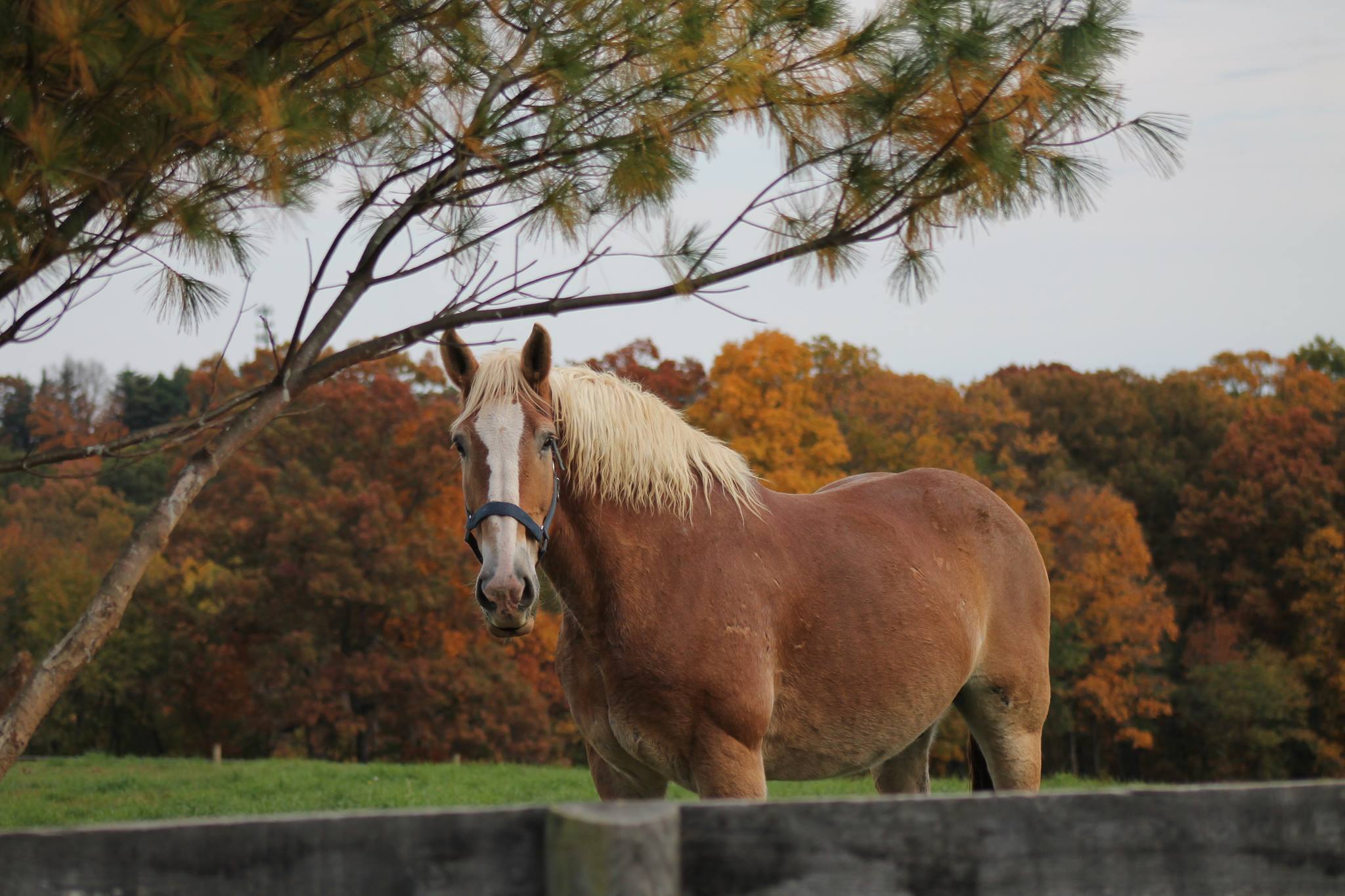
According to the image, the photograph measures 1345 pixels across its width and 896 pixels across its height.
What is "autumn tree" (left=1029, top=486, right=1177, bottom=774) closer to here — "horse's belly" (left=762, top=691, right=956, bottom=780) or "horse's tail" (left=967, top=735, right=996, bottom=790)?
"horse's tail" (left=967, top=735, right=996, bottom=790)

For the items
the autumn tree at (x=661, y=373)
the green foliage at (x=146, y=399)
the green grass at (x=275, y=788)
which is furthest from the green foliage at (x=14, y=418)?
the green grass at (x=275, y=788)

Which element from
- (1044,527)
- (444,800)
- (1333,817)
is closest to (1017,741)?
(1333,817)

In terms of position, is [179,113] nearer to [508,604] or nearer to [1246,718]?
[508,604]

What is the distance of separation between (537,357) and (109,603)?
2332 mm

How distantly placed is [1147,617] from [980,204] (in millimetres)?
26333

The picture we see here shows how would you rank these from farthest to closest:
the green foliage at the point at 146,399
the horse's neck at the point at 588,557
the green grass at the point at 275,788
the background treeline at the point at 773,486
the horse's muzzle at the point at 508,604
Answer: the green foliage at the point at 146,399 < the background treeline at the point at 773,486 < the green grass at the point at 275,788 < the horse's neck at the point at 588,557 < the horse's muzzle at the point at 508,604

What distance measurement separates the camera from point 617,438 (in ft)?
14.2

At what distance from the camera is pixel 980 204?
5508 millimetres

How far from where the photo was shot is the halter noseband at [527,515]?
3.78 metres

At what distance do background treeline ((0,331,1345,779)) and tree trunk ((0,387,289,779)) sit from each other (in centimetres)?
1656

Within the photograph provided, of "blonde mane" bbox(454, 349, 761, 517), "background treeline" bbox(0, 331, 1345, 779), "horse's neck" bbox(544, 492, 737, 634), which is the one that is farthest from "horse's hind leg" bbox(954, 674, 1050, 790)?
"background treeline" bbox(0, 331, 1345, 779)

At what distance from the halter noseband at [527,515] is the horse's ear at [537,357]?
0.73 feet

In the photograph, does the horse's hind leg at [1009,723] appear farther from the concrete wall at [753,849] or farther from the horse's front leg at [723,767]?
the concrete wall at [753,849]

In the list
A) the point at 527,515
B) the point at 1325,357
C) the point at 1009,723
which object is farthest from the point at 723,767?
the point at 1325,357
